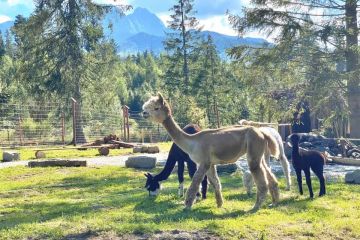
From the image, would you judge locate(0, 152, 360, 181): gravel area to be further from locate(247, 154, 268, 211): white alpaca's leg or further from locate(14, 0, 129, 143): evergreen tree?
locate(14, 0, 129, 143): evergreen tree

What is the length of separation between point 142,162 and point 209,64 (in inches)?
1421

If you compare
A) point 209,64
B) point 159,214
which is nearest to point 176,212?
point 159,214

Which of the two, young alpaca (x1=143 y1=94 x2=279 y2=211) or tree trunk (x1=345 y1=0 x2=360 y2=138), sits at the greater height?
tree trunk (x1=345 y1=0 x2=360 y2=138)

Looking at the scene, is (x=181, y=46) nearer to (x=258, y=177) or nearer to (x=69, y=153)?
(x=69, y=153)

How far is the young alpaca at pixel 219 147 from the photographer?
8.44 metres

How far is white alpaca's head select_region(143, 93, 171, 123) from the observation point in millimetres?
8602

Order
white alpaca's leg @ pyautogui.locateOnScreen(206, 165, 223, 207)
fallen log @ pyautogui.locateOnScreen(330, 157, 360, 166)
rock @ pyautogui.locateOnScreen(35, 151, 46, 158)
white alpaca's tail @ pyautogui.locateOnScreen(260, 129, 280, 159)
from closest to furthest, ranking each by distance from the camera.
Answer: white alpaca's leg @ pyautogui.locateOnScreen(206, 165, 223, 207) → white alpaca's tail @ pyautogui.locateOnScreen(260, 129, 280, 159) → fallen log @ pyautogui.locateOnScreen(330, 157, 360, 166) → rock @ pyautogui.locateOnScreen(35, 151, 46, 158)

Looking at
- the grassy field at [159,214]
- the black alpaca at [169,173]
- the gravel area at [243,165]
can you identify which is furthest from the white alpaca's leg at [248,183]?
the gravel area at [243,165]

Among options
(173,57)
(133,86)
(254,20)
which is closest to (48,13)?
(254,20)

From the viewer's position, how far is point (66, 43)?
105ft

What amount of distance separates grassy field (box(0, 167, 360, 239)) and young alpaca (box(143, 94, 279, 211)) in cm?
A: 43

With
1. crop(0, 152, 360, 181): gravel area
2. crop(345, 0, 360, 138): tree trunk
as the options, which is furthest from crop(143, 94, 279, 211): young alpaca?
crop(345, 0, 360, 138): tree trunk

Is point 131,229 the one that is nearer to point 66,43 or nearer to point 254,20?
point 254,20

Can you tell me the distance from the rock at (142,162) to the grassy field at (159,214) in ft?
11.2
